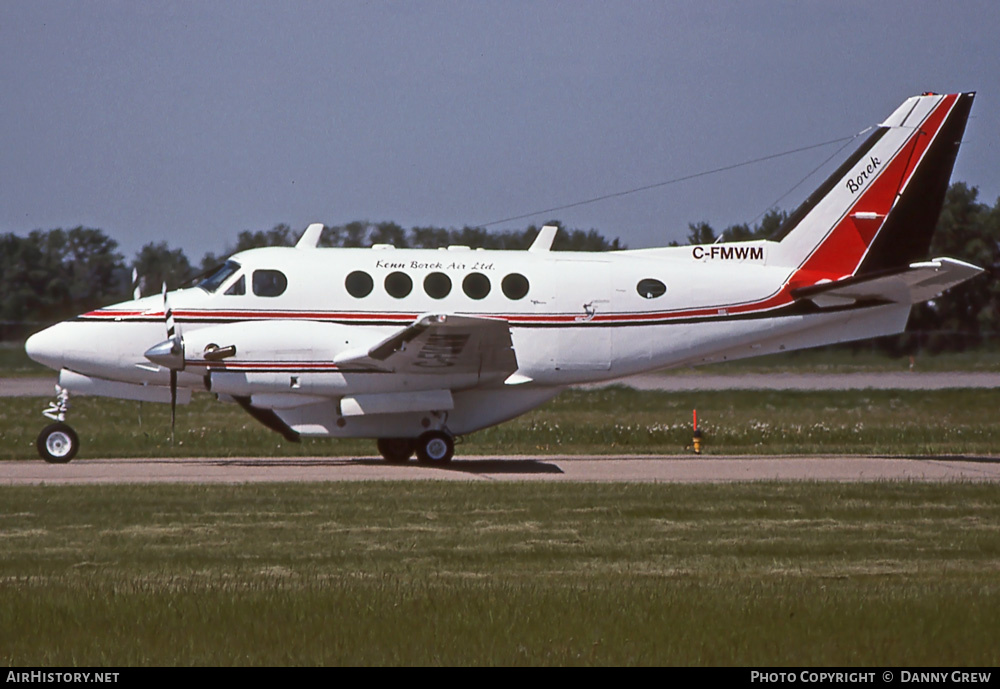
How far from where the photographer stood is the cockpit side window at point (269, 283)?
63.1ft

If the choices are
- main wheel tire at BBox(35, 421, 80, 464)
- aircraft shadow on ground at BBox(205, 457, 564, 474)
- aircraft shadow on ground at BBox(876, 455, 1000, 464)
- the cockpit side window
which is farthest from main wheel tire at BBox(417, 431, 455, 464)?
aircraft shadow on ground at BBox(876, 455, 1000, 464)

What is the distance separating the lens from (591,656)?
739cm

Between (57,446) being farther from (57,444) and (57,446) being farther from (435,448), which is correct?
(435,448)

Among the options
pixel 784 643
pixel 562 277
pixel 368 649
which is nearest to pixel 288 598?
pixel 368 649

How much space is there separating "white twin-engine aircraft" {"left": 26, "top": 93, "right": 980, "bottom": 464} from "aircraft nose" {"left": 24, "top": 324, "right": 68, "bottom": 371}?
0.03m

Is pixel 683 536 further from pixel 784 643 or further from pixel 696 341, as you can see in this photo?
pixel 696 341

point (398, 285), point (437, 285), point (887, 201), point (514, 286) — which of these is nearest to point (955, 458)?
point (887, 201)

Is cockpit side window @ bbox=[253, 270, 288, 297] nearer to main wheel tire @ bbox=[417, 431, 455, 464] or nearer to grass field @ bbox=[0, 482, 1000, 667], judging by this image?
main wheel tire @ bbox=[417, 431, 455, 464]

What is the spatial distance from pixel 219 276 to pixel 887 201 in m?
11.2

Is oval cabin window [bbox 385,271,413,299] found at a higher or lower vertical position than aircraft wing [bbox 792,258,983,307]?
higher

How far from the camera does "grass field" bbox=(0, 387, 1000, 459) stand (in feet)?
75.1

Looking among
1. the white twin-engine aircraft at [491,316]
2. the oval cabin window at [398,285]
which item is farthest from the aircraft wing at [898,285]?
the oval cabin window at [398,285]

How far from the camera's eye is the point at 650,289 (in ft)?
66.6

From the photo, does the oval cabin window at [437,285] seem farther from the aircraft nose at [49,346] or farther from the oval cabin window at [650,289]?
the aircraft nose at [49,346]
